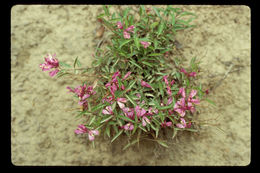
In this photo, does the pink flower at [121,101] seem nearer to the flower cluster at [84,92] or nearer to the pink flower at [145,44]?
the flower cluster at [84,92]

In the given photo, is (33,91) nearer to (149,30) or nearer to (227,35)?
(149,30)

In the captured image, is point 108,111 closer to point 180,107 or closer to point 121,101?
point 121,101

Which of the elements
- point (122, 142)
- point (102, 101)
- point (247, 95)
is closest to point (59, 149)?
point (122, 142)

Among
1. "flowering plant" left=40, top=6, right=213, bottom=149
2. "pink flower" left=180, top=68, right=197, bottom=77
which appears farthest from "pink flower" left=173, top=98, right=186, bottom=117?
"pink flower" left=180, top=68, right=197, bottom=77

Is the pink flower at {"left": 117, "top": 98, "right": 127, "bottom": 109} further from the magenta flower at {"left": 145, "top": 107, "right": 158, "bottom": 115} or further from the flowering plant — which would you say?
the magenta flower at {"left": 145, "top": 107, "right": 158, "bottom": 115}

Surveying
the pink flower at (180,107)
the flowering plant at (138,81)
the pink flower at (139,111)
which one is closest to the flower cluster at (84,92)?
the flowering plant at (138,81)

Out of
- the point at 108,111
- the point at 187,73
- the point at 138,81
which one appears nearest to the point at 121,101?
the point at 108,111
